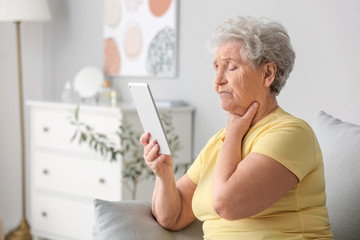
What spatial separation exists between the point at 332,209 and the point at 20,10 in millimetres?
2478

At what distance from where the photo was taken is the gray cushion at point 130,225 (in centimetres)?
165

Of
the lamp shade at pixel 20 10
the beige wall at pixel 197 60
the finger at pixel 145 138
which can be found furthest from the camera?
the lamp shade at pixel 20 10

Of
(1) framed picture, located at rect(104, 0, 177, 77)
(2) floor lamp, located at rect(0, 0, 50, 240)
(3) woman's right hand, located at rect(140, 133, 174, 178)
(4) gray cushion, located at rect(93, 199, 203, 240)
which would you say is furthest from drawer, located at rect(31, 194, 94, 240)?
(3) woman's right hand, located at rect(140, 133, 174, 178)

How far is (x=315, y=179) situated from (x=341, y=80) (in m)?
1.01

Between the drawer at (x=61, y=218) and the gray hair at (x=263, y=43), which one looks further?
the drawer at (x=61, y=218)

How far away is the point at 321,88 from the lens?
246 cm

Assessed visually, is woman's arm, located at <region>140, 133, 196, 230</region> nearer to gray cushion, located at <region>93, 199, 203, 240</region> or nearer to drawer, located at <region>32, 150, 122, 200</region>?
gray cushion, located at <region>93, 199, 203, 240</region>

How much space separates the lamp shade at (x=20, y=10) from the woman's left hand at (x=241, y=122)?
7.70ft

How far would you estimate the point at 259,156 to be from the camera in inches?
54.2

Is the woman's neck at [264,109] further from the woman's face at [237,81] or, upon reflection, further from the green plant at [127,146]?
the green plant at [127,146]

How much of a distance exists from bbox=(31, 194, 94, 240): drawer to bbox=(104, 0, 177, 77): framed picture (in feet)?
2.88

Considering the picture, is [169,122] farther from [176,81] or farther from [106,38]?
[106,38]

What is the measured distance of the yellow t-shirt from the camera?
54.4 inches

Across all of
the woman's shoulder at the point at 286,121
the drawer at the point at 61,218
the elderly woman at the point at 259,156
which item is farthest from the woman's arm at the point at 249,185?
the drawer at the point at 61,218
